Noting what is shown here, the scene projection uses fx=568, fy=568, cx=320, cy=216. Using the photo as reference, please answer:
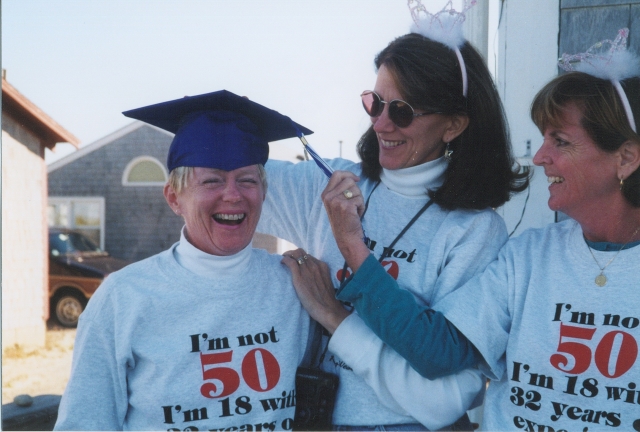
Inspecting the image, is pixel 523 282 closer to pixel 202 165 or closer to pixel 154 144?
pixel 202 165

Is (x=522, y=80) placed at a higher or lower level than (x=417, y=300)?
higher

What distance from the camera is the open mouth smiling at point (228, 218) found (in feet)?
6.57

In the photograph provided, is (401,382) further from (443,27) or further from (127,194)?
(127,194)

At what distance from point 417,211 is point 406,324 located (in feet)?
1.75

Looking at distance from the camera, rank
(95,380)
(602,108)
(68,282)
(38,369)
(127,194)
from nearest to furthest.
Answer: (95,380)
(602,108)
(38,369)
(68,282)
(127,194)

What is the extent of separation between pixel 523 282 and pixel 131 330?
1.35 meters

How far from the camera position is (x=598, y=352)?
1817 mm

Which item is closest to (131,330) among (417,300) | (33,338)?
(417,300)

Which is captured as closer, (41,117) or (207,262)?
(207,262)

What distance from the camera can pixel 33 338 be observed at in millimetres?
10805

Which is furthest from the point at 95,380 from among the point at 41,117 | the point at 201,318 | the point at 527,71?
the point at 41,117

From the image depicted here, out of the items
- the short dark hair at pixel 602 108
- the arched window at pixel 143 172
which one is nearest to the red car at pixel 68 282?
the arched window at pixel 143 172

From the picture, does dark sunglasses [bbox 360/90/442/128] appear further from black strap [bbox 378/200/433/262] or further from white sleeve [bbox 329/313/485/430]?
white sleeve [bbox 329/313/485/430]

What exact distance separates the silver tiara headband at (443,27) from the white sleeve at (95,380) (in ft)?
5.09
